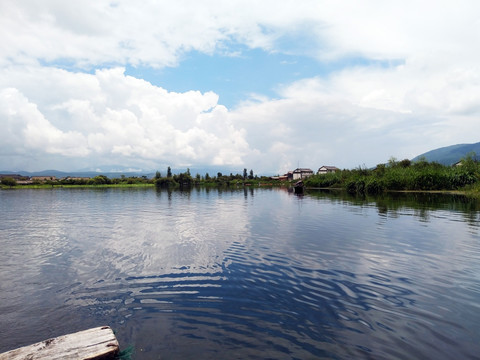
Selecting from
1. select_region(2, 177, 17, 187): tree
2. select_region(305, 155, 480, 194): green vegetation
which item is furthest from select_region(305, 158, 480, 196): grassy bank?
select_region(2, 177, 17, 187): tree

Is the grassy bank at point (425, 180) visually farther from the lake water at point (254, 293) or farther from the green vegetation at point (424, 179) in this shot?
the lake water at point (254, 293)

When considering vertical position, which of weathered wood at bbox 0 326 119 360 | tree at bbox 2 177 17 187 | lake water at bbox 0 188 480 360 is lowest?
lake water at bbox 0 188 480 360

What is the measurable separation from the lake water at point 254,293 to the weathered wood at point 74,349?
1124mm

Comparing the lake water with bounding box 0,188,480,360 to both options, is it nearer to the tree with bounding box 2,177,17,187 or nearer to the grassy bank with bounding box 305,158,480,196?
the grassy bank with bounding box 305,158,480,196

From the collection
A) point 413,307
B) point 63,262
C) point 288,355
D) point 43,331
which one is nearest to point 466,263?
point 413,307

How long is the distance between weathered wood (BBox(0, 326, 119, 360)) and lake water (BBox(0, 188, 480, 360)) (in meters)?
1.12

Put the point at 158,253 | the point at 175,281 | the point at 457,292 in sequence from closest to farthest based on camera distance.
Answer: the point at 457,292 < the point at 175,281 < the point at 158,253

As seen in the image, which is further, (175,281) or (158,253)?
(158,253)

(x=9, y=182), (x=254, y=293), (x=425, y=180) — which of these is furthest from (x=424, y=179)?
(x=9, y=182)

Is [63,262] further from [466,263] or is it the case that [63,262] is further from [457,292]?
[466,263]

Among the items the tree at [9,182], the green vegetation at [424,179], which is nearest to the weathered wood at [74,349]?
the green vegetation at [424,179]

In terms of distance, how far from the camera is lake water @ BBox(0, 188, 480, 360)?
7.95m

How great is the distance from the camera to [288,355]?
733 cm

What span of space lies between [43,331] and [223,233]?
15.7 meters
